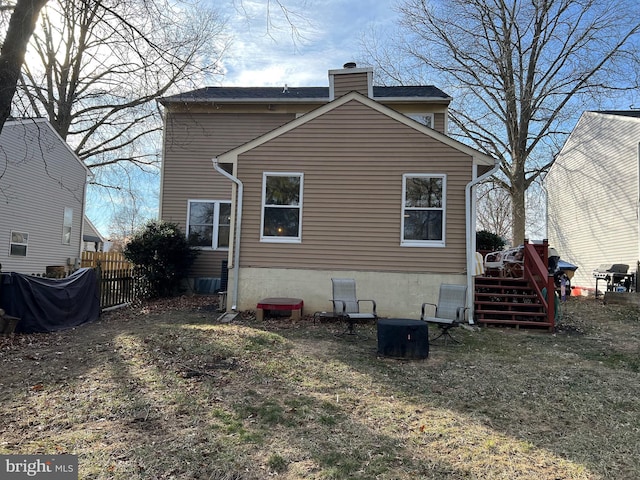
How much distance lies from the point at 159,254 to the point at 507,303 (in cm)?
939

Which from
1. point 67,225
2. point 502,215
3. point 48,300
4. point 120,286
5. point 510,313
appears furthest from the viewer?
point 502,215

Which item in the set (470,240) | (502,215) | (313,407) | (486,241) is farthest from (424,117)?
(502,215)

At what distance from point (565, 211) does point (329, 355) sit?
19.1 metres

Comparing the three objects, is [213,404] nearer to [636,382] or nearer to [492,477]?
[492,477]

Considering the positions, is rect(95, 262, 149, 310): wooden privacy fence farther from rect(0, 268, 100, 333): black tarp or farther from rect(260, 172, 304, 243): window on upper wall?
rect(260, 172, 304, 243): window on upper wall

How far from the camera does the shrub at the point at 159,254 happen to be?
481 inches

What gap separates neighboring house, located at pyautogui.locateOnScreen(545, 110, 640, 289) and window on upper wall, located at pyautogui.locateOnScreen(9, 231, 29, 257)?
2176cm

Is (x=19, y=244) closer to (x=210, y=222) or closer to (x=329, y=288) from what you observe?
(x=210, y=222)

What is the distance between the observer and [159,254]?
40.2ft

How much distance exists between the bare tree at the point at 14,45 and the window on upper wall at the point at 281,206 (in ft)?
16.7

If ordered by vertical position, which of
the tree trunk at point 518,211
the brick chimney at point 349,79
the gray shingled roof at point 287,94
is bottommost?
the tree trunk at point 518,211

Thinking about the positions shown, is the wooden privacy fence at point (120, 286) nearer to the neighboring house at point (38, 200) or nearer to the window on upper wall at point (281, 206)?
the window on upper wall at point (281, 206)

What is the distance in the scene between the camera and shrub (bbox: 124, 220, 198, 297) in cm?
1221

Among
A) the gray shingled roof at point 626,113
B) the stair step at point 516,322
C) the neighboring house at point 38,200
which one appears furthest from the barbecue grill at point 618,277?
the neighboring house at point 38,200
